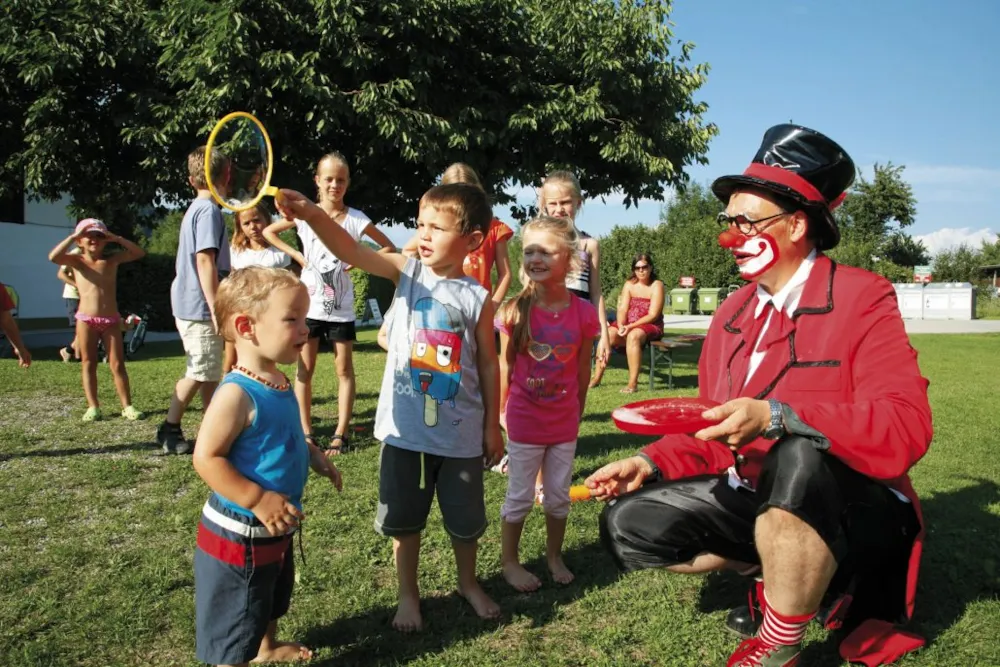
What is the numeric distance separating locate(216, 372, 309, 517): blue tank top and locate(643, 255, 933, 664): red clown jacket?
1450 millimetres

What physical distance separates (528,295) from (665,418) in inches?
66.6

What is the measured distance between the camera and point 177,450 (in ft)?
18.1

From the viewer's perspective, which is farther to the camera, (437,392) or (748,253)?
(437,392)

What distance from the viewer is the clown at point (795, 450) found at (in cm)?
227

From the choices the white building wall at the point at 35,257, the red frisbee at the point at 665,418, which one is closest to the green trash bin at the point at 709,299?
the white building wall at the point at 35,257

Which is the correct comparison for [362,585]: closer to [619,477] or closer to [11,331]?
[619,477]

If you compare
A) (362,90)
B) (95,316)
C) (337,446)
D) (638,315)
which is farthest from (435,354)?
(362,90)

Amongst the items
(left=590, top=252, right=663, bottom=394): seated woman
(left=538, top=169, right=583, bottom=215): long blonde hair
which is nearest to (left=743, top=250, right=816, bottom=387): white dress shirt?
(left=538, top=169, right=583, bottom=215): long blonde hair

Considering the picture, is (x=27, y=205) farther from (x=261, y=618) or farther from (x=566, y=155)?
(x=261, y=618)

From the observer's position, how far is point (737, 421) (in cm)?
209

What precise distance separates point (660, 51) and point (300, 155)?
687 centimetres

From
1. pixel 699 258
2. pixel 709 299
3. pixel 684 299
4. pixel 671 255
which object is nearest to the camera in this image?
pixel 709 299

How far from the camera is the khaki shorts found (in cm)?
550

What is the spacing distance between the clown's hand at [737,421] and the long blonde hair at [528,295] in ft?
5.29
